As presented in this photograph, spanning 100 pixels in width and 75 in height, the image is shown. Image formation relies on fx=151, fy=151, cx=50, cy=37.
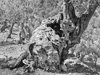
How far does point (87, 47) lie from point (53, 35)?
7619mm

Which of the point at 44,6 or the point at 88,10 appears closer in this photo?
the point at 88,10

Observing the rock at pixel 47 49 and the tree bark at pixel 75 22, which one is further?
the tree bark at pixel 75 22

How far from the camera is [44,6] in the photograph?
60.4 ft

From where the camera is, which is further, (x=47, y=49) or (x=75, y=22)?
(x=75, y=22)

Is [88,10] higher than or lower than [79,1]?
lower

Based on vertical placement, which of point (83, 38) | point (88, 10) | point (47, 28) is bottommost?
point (83, 38)

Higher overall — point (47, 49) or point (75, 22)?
point (75, 22)

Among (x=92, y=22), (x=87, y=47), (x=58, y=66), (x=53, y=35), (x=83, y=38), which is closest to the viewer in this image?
(x=58, y=66)

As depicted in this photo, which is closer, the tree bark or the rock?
the rock

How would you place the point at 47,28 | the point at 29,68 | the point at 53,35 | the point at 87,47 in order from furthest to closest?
the point at 87,47 < the point at 47,28 < the point at 53,35 < the point at 29,68

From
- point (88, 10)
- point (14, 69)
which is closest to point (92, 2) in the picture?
point (88, 10)

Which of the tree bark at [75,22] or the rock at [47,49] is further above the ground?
the tree bark at [75,22]

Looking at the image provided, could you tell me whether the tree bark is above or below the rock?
above

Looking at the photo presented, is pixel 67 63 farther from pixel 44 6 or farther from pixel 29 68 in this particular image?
pixel 44 6
